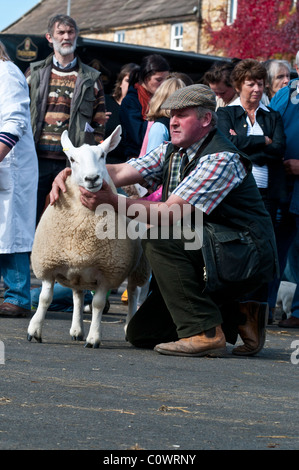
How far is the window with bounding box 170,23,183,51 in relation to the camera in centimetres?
3944

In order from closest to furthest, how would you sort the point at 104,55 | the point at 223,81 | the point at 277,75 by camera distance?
the point at 223,81 → the point at 277,75 → the point at 104,55

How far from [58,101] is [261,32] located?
27230 mm

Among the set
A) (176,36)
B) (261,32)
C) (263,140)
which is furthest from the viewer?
(176,36)

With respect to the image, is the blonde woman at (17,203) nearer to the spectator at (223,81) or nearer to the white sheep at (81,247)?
the white sheep at (81,247)

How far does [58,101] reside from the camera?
8859 millimetres

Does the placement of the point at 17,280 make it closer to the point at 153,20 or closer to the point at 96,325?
the point at 96,325

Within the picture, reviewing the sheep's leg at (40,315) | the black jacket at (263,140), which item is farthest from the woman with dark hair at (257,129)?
the sheep's leg at (40,315)

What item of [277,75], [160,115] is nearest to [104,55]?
[277,75]

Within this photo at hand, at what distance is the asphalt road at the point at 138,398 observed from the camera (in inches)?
145

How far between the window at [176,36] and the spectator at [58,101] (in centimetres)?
3089

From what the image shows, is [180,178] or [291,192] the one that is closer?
[180,178]

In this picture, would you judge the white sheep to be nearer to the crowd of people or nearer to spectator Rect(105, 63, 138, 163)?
the crowd of people

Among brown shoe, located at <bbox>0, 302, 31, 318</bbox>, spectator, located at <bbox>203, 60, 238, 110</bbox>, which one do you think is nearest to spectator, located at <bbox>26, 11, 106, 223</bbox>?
spectator, located at <bbox>203, 60, 238, 110</bbox>
